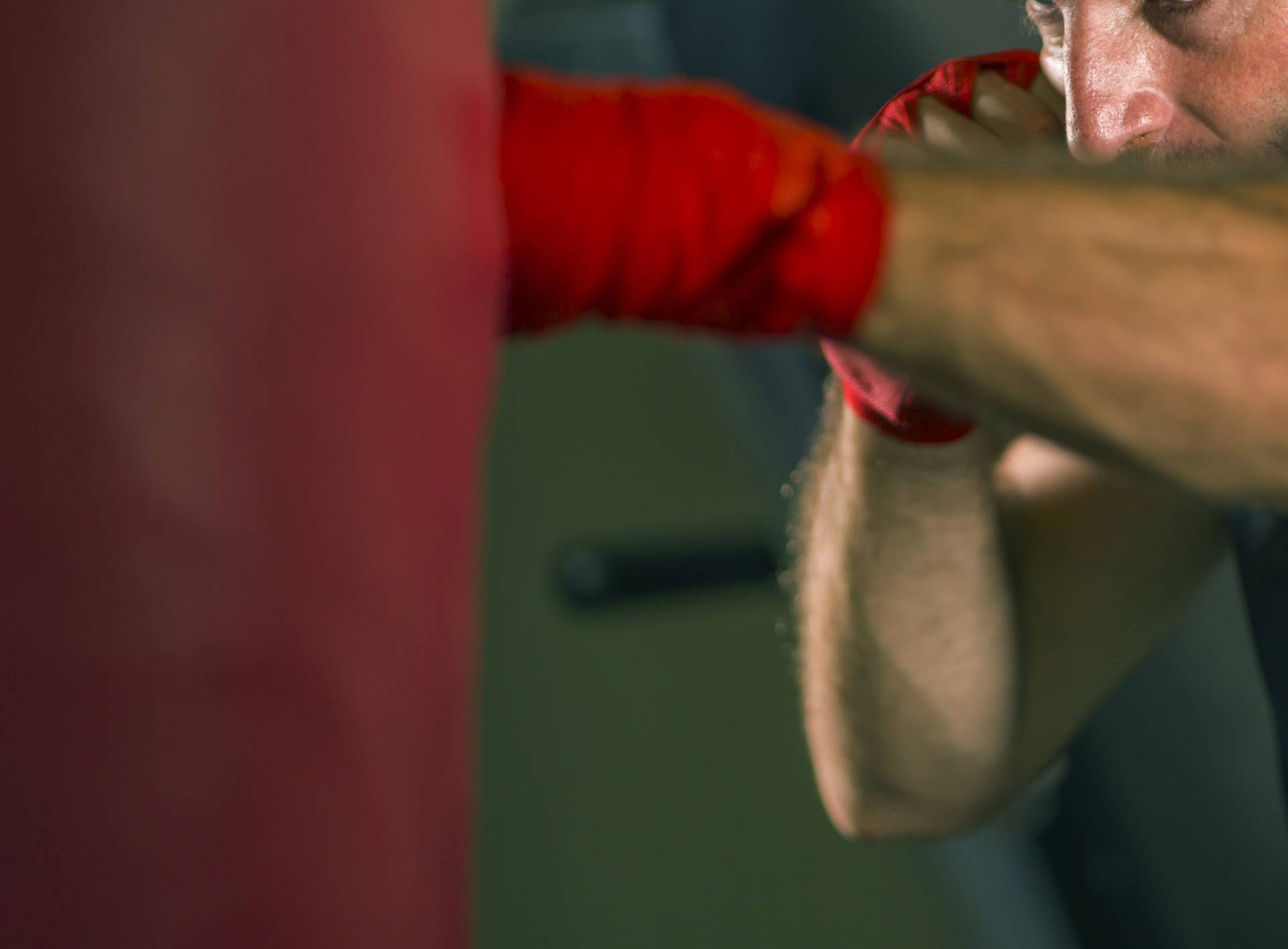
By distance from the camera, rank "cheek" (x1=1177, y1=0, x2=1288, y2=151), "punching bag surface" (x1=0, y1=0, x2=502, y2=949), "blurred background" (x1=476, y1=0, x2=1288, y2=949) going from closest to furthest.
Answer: "punching bag surface" (x1=0, y1=0, x2=502, y2=949) < "cheek" (x1=1177, y1=0, x2=1288, y2=151) < "blurred background" (x1=476, y1=0, x2=1288, y2=949)

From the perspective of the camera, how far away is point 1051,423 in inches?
11.2

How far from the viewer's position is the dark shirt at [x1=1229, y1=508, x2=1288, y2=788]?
0.54m

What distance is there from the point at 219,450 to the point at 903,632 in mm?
395

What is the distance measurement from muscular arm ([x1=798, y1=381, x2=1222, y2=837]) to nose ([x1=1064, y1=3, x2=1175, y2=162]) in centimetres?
15

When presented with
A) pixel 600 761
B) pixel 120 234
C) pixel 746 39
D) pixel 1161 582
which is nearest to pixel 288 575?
pixel 120 234

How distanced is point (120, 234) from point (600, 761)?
4.13 feet

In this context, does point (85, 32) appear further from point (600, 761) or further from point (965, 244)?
point (600, 761)

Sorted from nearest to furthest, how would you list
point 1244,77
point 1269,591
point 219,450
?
point 219,450 → point 1244,77 → point 1269,591

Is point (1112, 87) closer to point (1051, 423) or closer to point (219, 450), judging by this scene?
point (1051, 423)

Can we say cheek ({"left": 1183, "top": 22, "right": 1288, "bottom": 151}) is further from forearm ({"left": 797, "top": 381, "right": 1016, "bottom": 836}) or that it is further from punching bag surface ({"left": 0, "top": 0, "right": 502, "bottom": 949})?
punching bag surface ({"left": 0, "top": 0, "right": 502, "bottom": 949})

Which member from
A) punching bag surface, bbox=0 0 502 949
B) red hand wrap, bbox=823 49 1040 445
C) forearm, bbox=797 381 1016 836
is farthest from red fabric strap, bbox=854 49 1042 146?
punching bag surface, bbox=0 0 502 949

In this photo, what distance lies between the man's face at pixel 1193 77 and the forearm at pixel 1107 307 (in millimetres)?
148

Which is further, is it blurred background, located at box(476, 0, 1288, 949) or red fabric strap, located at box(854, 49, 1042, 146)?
blurred background, located at box(476, 0, 1288, 949)

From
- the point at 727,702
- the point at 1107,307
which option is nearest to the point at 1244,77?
the point at 1107,307
